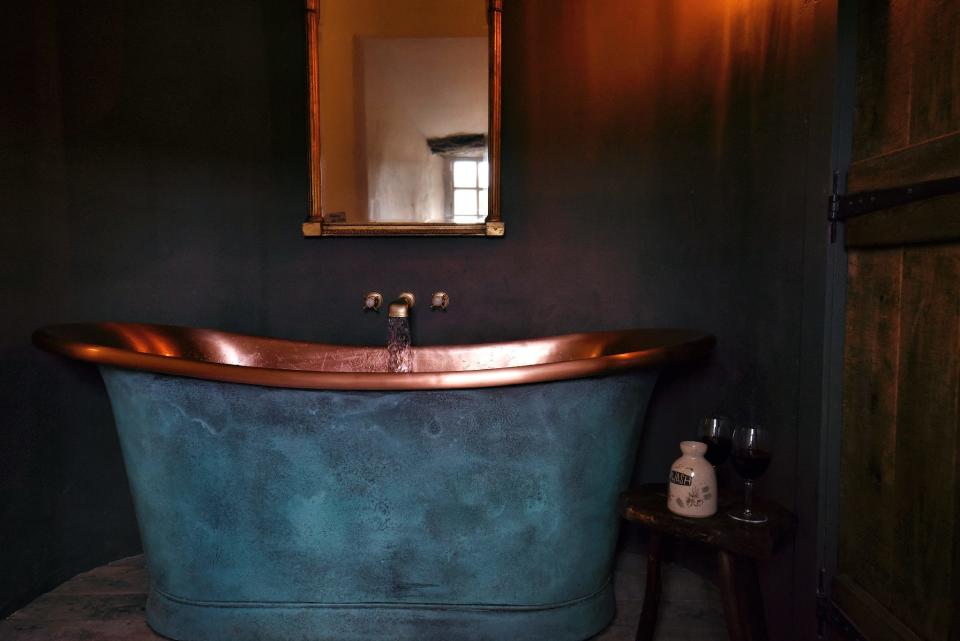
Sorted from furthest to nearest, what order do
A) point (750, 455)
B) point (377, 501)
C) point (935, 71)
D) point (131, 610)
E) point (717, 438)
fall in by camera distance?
point (131, 610) → point (377, 501) → point (717, 438) → point (750, 455) → point (935, 71)

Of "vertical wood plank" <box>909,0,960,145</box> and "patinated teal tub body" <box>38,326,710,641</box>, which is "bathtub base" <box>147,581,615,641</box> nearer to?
"patinated teal tub body" <box>38,326,710,641</box>

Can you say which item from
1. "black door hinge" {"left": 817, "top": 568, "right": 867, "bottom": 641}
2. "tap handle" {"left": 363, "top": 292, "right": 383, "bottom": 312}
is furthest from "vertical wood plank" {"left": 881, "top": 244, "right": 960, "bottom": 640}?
"tap handle" {"left": 363, "top": 292, "right": 383, "bottom": 312}

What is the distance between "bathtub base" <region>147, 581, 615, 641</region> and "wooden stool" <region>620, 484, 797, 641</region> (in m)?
0.39

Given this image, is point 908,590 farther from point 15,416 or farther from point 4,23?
point 4,23

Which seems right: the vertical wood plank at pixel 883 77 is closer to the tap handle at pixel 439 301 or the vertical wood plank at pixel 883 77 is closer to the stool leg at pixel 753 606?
the stool leg at pixel 753 606

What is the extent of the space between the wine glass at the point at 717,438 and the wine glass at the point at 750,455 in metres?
0.07

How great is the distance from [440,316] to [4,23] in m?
1.47

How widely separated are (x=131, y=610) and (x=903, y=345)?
6.14 ft

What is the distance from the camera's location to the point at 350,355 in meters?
1.99

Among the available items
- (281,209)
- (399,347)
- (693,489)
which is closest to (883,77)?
(693,489)

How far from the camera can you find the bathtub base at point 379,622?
1.48 meters

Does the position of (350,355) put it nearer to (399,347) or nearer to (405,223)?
(399,347)

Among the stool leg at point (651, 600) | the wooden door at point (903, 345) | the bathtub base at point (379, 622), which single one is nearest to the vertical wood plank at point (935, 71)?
the wooden door at point (903, 345)

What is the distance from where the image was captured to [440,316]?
7.11 feet
